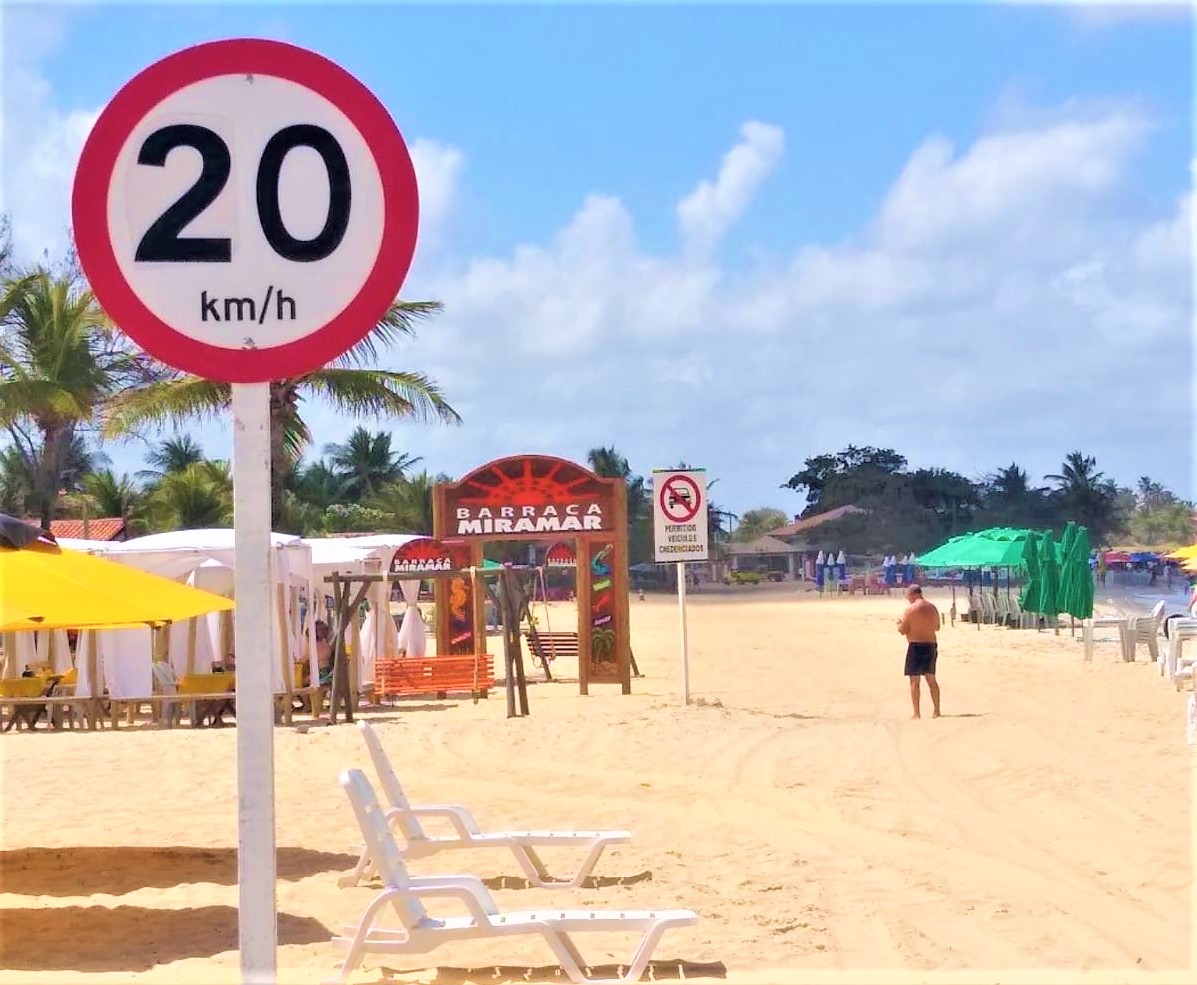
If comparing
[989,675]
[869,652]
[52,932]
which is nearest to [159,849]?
[52,932]

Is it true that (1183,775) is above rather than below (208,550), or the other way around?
below

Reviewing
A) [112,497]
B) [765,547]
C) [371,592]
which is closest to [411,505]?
[112,497]

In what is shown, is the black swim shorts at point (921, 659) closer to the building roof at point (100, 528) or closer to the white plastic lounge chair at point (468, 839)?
the white plastic lounge chair at point (468, 839)

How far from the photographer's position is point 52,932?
21.8ft

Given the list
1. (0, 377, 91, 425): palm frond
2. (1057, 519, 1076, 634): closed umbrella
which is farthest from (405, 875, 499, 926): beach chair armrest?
(0, 377, 91, 425): palm frond

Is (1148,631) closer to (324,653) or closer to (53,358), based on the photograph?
(324,653)

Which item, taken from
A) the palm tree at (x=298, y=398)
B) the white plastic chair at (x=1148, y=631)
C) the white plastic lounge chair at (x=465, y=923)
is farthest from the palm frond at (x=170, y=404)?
the white plastic lounge chair at (x=465, y=923)

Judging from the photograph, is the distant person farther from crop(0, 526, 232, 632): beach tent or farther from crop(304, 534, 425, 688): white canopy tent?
crop(0, 526, 232, 632): beach tent

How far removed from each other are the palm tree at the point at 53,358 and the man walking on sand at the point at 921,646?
742 inches

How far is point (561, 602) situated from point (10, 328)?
37.5 m

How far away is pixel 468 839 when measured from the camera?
729cm

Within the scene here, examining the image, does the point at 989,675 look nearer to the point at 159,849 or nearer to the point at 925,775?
the point at 925,775

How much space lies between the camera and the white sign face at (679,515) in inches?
721

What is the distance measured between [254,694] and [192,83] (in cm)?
106
